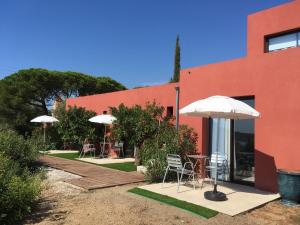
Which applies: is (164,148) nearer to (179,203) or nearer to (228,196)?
(228,196)

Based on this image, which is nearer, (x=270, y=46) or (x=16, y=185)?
(x=16, y=185)

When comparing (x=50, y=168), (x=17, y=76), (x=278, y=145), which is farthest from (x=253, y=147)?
(x=17, y=76)

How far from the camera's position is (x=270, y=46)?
1145 cm

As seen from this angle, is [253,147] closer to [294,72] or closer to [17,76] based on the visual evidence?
[294,72]

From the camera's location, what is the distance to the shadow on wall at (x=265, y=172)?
8641 millimetres

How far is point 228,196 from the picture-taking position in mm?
8078

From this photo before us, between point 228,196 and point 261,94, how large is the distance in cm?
308

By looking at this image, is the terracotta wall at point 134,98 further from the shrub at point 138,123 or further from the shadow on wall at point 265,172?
the shadow on wall at point 265,172

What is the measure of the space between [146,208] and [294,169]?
408 cm

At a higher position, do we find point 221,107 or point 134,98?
point 134,98

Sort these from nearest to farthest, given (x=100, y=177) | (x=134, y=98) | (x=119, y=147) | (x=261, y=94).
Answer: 1. (x=261, y=94)
2. (x=100, y=177)
3. (x=134, y=98)
4. (x=119, y=147)

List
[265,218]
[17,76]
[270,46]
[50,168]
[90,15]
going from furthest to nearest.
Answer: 1. [17,76]
2. [90,15]
3. [50,168]
4. [270,46]
5. [265,218]

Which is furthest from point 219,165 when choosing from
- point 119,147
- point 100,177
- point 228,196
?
point 119,147

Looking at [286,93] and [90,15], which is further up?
[90,15]
